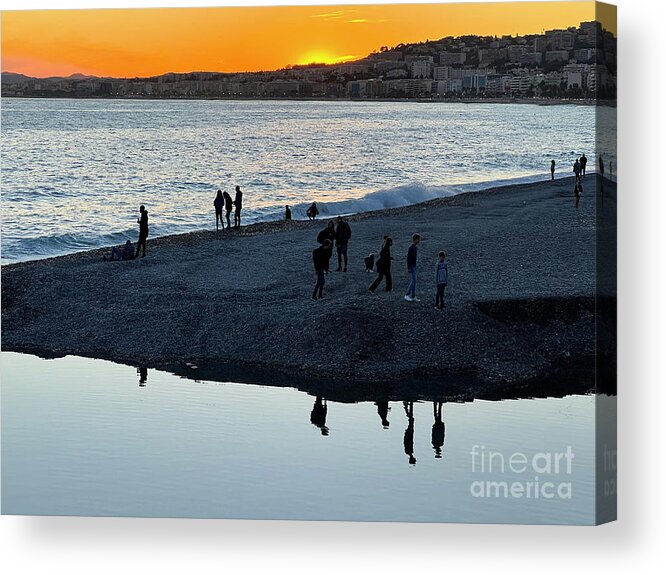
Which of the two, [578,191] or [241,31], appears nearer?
[241,31]

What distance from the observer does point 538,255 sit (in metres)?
30.4

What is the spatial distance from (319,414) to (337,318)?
4296 mm

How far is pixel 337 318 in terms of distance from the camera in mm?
24531

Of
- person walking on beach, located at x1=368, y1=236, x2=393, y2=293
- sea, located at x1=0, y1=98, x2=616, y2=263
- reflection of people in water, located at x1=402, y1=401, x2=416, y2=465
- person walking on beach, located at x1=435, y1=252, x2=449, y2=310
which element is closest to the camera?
reflection of people in water, located at x1=402, y1=401, x2=416, y2=465

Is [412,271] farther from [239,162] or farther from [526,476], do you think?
[239,162]

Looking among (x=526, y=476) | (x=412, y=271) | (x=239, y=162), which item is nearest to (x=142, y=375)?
(x=412, y=271)

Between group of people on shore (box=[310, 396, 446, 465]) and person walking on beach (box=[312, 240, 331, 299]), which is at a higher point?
person walking on beach (box=[312, 240, 331, 299])

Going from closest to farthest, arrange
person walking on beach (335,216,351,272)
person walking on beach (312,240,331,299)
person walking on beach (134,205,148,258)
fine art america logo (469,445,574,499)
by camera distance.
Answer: fine art america logo (469,445,574,499) < person walking on beach (312,240,331,299) < person walking on beach (335,216,351,272) < person walking on beach (134,205,148,258)

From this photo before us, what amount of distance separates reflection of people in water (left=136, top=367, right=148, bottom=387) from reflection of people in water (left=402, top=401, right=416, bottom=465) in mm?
5189

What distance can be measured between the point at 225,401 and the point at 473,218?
21.0 meters

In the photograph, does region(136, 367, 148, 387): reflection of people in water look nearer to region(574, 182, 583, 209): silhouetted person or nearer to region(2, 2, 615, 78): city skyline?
region(2, 2, 615, 78): city skyline

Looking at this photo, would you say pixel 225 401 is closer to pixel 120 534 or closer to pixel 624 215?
pixel 120 534

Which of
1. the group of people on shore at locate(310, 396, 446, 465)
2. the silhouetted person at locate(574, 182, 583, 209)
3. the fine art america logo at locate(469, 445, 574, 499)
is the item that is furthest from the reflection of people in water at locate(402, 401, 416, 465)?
the silhouetted person at locate(574, 182, 583, 209)

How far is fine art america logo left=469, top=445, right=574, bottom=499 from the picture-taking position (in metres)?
16.8
